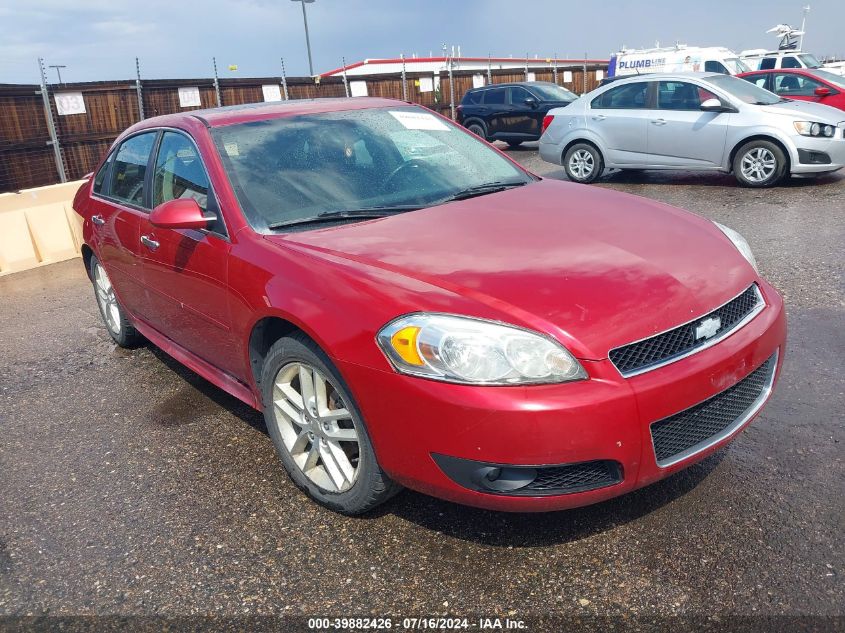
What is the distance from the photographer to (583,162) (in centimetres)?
1150

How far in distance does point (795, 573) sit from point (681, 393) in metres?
0.73

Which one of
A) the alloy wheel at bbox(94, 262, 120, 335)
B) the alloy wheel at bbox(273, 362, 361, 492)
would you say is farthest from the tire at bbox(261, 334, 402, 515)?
the alloy wheel at bbox(94, 262, 120, 335)

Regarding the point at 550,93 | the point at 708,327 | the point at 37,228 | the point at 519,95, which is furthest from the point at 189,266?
the point at 550,93

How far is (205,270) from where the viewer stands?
3.45 m

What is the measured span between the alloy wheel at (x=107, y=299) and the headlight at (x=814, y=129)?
8540mm

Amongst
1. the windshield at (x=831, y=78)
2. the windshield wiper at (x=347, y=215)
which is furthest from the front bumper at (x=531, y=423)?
the windshield at (x=831, y=78)

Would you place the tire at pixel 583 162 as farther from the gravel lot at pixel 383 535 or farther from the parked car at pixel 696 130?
the gravel lot at pixel 383 535

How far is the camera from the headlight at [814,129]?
945 centimetres

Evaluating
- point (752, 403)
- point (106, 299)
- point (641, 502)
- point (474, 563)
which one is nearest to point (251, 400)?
point (474, 563)

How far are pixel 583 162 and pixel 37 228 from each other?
7.80m

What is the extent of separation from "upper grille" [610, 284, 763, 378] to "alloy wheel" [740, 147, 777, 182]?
804 cm

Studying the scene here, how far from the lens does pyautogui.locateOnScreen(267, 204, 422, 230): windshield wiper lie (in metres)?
3.28

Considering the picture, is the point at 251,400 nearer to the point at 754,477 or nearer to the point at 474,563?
the point at 474,563

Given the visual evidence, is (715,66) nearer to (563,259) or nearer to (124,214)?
(124,214)
